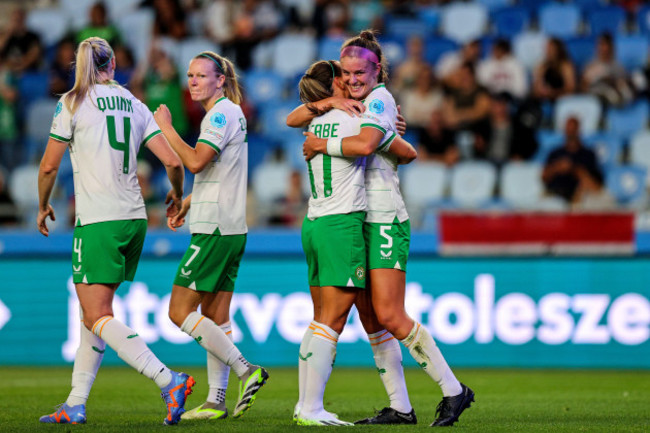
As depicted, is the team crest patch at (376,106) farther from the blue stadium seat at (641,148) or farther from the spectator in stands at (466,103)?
the blue stadium seat at (641,148)

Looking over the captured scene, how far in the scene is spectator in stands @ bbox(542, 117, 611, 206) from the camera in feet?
39.1

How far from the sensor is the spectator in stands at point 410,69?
14.0 metres

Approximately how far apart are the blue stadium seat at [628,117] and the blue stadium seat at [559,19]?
1902mm

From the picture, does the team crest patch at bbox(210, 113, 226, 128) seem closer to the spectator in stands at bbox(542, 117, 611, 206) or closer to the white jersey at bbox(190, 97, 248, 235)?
the white jersey at bbox(190, 97, 248, 235)

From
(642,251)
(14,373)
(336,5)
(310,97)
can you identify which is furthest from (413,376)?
(336,5)

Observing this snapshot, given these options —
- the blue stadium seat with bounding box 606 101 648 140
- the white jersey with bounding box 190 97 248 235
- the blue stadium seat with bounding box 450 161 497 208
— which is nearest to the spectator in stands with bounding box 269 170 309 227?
the blue stadium seat with bounding box 450 161 497 208

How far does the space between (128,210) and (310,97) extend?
4.14 ft

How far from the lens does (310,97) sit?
244 inches

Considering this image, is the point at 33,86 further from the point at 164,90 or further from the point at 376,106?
the point at 376,106

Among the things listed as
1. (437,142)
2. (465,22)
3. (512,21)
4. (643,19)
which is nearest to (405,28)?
(465,22)

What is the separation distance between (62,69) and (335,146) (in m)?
9.14

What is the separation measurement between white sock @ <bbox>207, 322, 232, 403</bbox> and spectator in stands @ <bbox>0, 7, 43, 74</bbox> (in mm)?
9401

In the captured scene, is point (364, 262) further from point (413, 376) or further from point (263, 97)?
point (263, 97)

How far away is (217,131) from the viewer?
639 centimetres
